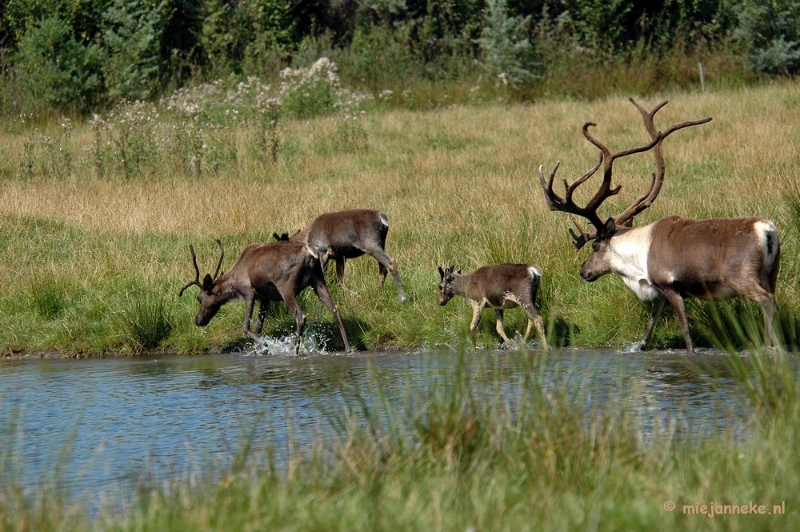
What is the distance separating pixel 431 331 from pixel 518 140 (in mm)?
9640

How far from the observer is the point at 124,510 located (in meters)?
5.50

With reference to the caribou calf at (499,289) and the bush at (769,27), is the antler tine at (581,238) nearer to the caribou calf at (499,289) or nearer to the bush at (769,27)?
the caribou calf at (499,289)

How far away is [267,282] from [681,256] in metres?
4.30

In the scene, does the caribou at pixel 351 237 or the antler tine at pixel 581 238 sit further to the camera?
the caribou at pixel 351 237

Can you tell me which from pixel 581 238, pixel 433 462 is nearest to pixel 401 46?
pixel 581 238

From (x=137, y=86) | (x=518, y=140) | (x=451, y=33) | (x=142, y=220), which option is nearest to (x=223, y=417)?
(x=142, y=220)

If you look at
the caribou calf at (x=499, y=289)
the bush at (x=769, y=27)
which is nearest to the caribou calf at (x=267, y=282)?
the caribou calf at (x=499, y=289)

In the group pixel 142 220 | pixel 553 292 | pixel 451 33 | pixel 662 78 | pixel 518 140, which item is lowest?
pixel 553 292

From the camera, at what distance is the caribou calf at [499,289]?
1071 cm

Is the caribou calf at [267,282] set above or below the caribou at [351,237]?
below

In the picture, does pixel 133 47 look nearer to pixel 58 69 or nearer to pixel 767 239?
pixel 58 69

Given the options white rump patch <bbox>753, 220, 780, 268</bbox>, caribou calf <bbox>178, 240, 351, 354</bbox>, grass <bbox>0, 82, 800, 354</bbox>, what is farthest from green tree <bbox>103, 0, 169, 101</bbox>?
white rump patch <bbox>753, 220, 780, 268</bbox>

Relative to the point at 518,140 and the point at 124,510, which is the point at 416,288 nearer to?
the point at 124,510

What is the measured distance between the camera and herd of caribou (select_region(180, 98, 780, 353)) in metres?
9.36
